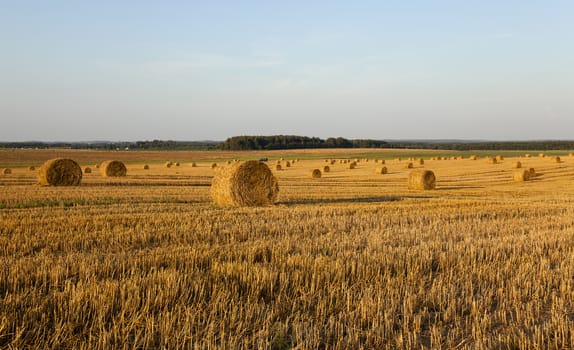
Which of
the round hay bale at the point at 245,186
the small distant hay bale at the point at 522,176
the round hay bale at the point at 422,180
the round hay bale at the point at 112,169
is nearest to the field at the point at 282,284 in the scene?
the round hay bale at the point at 245,186

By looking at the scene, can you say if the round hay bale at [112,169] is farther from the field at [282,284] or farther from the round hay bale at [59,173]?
the field at [282,284]

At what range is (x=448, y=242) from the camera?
9.41 m

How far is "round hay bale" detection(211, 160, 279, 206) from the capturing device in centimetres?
1705

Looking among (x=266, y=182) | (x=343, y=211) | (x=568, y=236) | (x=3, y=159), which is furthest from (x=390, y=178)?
(x=3, y=159)

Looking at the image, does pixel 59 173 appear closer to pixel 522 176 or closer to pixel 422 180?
pixel 422 180

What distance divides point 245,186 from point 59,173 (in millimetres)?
12872

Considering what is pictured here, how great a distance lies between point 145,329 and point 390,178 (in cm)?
3344

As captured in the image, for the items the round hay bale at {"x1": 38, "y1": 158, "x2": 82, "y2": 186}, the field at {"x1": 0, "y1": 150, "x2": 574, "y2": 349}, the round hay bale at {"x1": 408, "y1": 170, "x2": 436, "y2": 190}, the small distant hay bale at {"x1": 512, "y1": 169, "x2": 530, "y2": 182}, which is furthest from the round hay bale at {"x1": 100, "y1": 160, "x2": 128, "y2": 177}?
the small distant hay bale at {"x1": 512, "y1": 169, "x2": 530, "y2": 182}

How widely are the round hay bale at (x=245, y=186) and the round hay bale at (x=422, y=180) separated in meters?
12.2

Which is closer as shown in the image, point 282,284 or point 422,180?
point 282,284

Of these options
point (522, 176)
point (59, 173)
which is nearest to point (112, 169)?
point (59, 173)

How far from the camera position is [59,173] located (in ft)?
84.0

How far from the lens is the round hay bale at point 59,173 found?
25.3m

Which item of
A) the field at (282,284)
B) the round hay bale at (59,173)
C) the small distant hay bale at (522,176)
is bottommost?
the small distant hay bale at (522,176)
